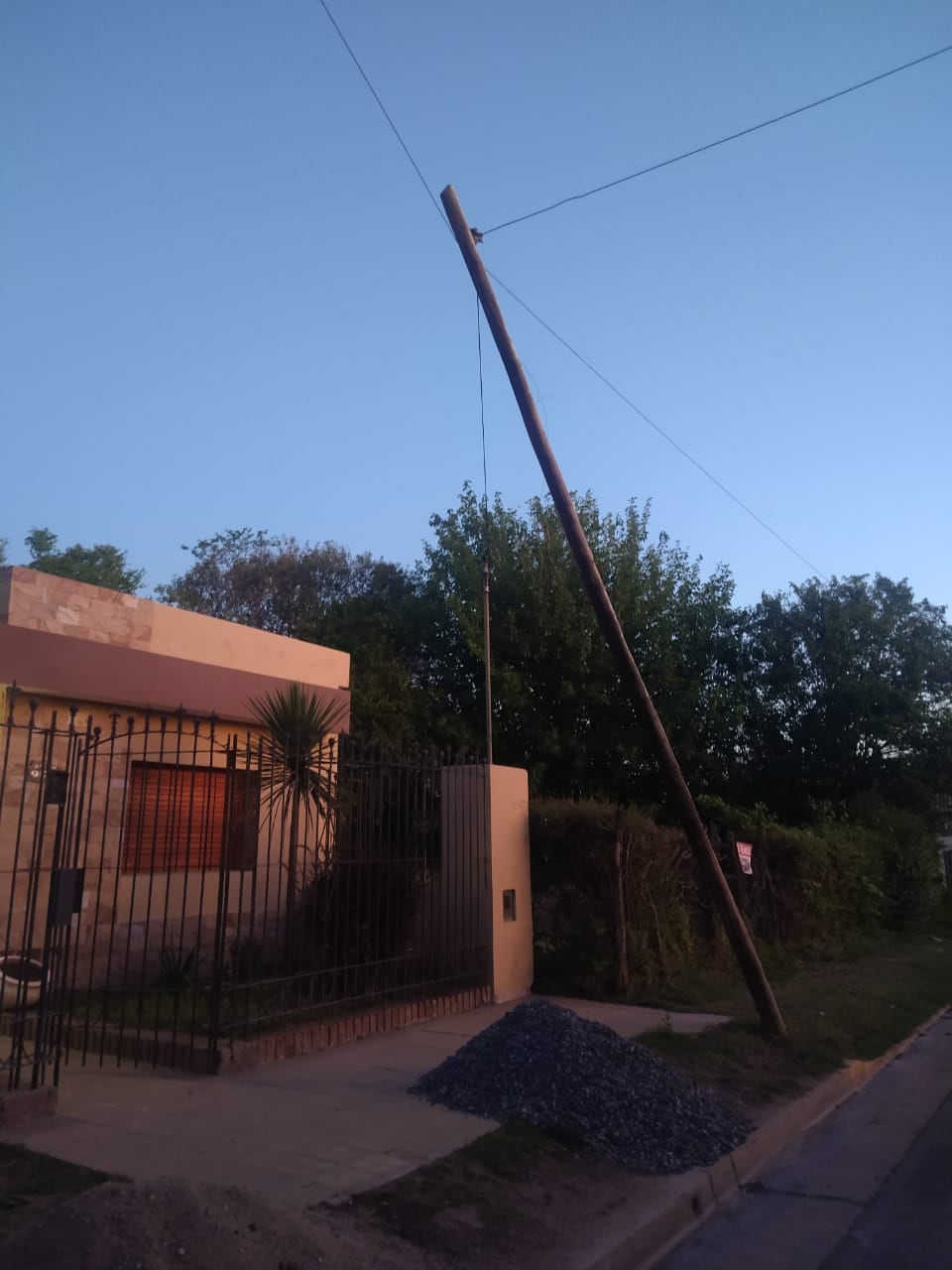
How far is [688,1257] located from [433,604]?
23.8 m

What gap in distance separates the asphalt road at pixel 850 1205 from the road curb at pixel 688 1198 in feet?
0.31

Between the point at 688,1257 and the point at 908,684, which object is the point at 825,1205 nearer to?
the point at 688,1257

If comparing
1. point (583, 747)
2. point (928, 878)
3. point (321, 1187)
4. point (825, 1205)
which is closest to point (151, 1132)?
point (321, 1187)

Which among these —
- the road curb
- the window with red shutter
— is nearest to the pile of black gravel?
the road curb

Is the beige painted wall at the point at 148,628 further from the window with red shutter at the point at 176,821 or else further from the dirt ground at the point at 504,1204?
the dirt ground at the point at 504,1204

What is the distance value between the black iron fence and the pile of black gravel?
2.15 m

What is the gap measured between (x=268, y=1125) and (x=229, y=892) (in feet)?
14.7

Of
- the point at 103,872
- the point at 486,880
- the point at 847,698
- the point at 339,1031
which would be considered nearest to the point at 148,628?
the point at 103,872

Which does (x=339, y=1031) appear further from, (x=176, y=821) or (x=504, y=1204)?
(x=504, y=1204)

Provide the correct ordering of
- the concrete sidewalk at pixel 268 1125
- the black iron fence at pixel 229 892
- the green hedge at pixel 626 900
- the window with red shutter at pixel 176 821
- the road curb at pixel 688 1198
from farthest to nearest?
the green hedge at pixel 626 900 → the window with red shutter at pixel 176 821 → the black iron fence at pixel 229 892 → the concrete sidewalk at pixel 268 1125 → the road curb at pixel 688 1198

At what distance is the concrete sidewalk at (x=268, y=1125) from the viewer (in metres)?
5.91

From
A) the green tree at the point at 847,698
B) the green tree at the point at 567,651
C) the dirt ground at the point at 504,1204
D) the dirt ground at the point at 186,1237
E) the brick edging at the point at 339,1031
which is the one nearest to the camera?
the dirt ground at the point at 186,1237

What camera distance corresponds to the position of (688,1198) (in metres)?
6.20

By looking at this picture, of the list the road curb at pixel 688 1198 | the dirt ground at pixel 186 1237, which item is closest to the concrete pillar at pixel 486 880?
the road curb at pixel 688 1198
